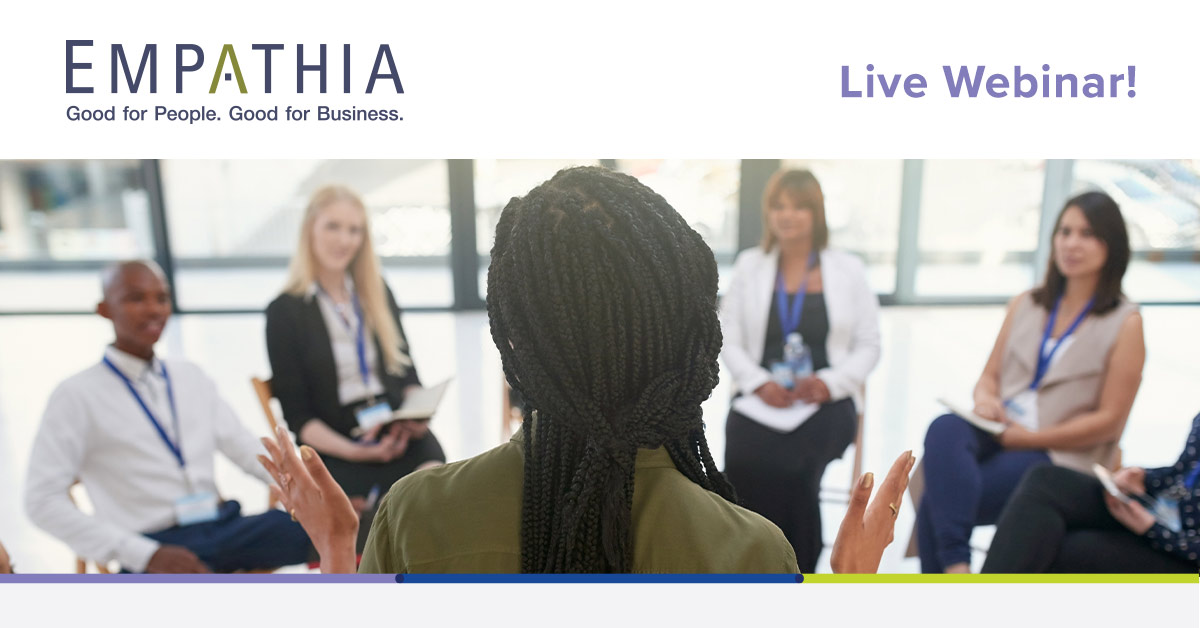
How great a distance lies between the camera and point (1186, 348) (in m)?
5.11

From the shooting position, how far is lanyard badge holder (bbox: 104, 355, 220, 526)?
8.45 ft

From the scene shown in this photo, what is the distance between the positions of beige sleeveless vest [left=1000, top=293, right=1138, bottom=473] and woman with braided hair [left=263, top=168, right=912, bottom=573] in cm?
207

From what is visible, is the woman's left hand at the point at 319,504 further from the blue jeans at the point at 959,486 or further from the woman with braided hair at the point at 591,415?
the blue jeans at the point at 959,486

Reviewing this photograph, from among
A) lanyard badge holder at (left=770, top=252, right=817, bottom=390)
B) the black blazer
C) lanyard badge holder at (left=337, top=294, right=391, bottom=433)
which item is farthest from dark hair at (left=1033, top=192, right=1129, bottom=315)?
the black blazer

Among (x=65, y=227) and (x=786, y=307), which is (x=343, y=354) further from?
(x=65, y=227)

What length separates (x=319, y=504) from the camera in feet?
5.31

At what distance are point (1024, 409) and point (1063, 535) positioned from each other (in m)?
0.53

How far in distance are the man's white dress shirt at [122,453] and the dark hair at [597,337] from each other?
1870 mm

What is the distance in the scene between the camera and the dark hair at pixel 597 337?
1.12 m

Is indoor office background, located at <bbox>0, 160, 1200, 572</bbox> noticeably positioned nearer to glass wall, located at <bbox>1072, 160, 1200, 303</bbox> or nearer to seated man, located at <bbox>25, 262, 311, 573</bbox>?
glass wall, located at <bbox>1072, 160, 1200, 303</bbox>

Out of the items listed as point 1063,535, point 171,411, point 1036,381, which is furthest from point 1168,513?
point 171,411

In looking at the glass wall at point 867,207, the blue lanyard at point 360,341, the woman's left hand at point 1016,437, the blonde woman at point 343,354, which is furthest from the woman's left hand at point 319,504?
the glass wall at point 867,207

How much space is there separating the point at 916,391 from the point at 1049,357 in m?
1.98

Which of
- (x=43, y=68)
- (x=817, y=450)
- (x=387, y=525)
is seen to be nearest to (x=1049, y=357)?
(x=817, y=450)
